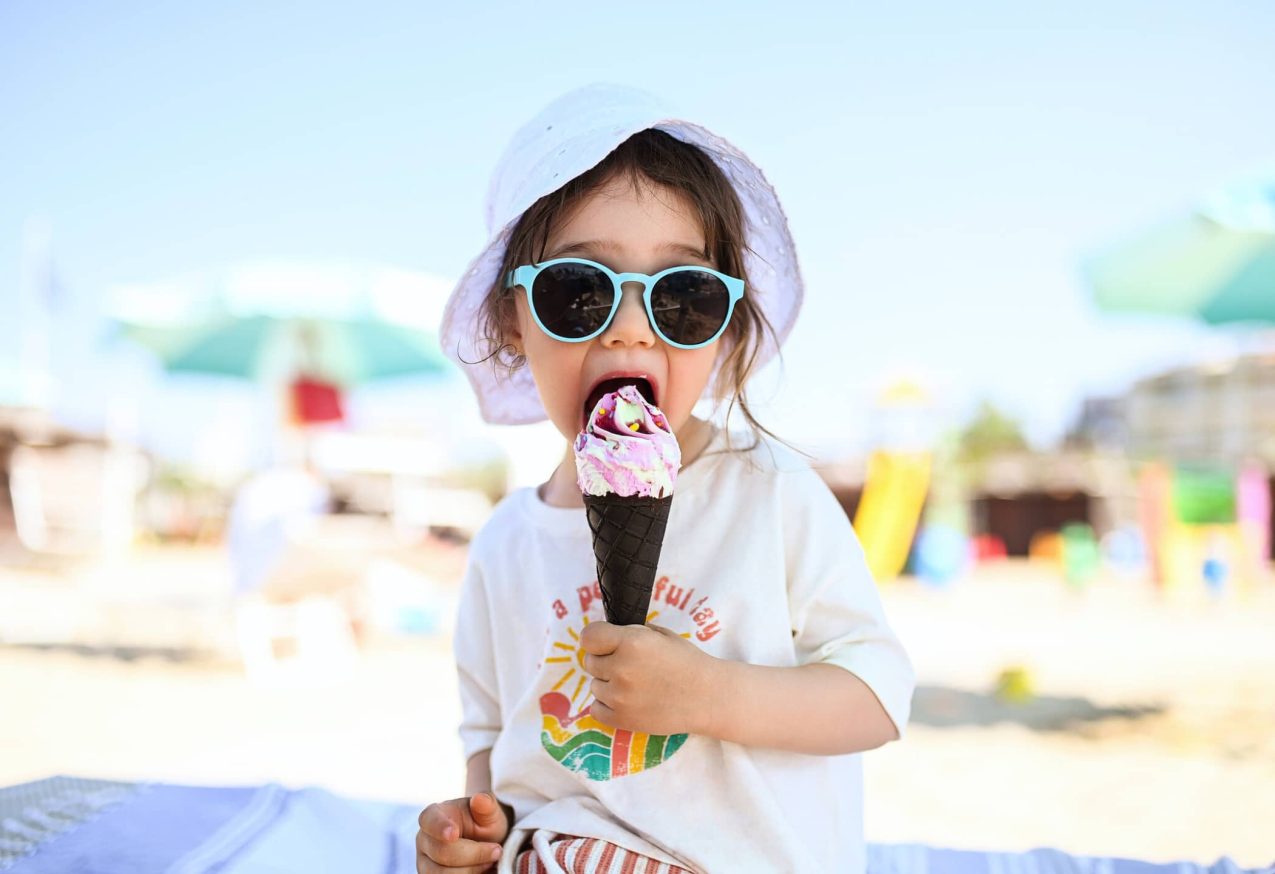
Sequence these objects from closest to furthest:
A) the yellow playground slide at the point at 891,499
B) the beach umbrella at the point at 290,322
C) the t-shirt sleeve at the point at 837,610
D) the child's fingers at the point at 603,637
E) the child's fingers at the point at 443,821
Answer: the child's fingers at the point at 603,637
the child's fingers at the point at 443,821
the t-shirt sleeve at the point at 837,610
the beach umbrella at the point at 290,322
the yellow playground slide at the point at 891,499

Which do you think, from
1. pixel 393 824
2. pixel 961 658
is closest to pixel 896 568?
pixel 961 658

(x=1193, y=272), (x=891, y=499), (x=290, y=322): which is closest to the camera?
(x=1193, y=272)

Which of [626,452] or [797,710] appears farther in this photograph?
[797,710]

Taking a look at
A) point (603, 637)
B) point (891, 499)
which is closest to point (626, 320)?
point (603, 637)

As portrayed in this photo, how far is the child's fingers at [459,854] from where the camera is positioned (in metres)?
1.40

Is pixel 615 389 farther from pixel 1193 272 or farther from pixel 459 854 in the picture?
pixel 1193 272

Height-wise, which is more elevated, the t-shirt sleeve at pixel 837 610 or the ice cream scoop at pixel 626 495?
the ice cream scoop at pixel 626 495

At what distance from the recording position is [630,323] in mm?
1431

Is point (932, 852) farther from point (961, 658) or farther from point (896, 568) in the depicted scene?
point (896, 568)

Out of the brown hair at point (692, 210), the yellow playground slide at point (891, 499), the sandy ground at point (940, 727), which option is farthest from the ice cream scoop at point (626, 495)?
the yellow playground slide at point (891, 499)

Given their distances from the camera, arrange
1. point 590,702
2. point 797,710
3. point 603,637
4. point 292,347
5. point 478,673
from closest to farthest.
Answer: point 603,637 → point 797,710 → point 590,702 → point 478,673 → point 292,347

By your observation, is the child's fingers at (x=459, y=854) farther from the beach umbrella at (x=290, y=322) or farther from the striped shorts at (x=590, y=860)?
the beach umbrella at (x=290, y=322)

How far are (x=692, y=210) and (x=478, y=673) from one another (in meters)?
0.96

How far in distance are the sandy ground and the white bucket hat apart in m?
1.85
